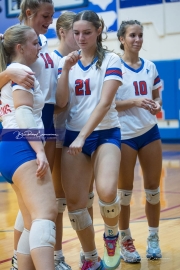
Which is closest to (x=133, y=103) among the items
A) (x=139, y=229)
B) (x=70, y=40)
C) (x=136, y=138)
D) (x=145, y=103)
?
(x=145, y=103)

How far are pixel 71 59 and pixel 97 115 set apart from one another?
0.35m

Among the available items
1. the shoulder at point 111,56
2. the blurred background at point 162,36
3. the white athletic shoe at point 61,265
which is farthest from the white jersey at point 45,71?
the blurred background at point 162,36

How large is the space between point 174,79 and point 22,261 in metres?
7.27

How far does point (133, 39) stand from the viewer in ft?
11.7

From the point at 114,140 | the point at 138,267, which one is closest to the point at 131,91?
the point at 114,140

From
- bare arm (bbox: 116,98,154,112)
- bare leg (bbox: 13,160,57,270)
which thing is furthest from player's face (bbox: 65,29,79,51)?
bare leg (bbox: 13,160,57,270)

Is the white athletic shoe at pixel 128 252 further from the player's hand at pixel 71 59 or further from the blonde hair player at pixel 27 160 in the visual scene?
the player's hand at pixel 71 59

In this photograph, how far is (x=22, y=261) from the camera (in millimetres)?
2623

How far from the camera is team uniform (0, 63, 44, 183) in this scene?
8.28ft

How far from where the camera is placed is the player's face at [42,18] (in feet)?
9.98

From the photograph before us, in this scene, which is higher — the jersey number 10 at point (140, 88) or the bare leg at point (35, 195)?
the jersey number 10 at point (140, 88)

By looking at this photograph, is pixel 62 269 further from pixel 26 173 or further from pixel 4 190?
pixel 4 190

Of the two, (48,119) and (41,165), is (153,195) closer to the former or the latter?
(48,119)

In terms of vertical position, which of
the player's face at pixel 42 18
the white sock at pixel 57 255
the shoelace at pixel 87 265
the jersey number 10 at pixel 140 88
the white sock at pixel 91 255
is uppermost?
the player's face at pixel 42 18
